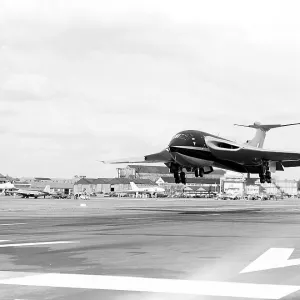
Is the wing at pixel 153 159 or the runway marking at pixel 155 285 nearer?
the runway marking at pixel 155 285

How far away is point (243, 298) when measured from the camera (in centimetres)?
745

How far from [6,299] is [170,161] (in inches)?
2234

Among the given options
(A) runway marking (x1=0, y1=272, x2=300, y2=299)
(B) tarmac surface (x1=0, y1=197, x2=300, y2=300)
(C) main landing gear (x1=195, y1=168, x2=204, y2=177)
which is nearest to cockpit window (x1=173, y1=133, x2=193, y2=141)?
(C) main landing gear (x1=195, y1=168, x2=204, y2=177)

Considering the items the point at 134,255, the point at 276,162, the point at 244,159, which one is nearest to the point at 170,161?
the point at 244,159

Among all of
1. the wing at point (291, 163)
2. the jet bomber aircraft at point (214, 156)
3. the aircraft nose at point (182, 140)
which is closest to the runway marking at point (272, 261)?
the aircraft nose at point (182, 140)

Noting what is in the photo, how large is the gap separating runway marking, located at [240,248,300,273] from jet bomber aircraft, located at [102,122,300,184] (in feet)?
146

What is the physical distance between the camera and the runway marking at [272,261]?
420 inches

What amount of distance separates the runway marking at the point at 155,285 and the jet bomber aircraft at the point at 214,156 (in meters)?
49.1

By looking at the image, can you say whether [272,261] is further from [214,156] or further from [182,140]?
[214,156]

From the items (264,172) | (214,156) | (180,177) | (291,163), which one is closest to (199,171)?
(214,156)

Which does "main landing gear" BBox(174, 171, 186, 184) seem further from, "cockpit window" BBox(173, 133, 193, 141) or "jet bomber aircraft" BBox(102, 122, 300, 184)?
"cockpit window" BBox(173, 133, 193, 141)

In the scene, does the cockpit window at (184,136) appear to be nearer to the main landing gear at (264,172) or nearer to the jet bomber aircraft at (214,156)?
the jet bomber aircraft at (214,156)

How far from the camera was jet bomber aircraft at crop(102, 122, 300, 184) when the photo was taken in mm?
58656

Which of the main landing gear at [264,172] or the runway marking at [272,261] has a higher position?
the main landing gear at [264,172]
